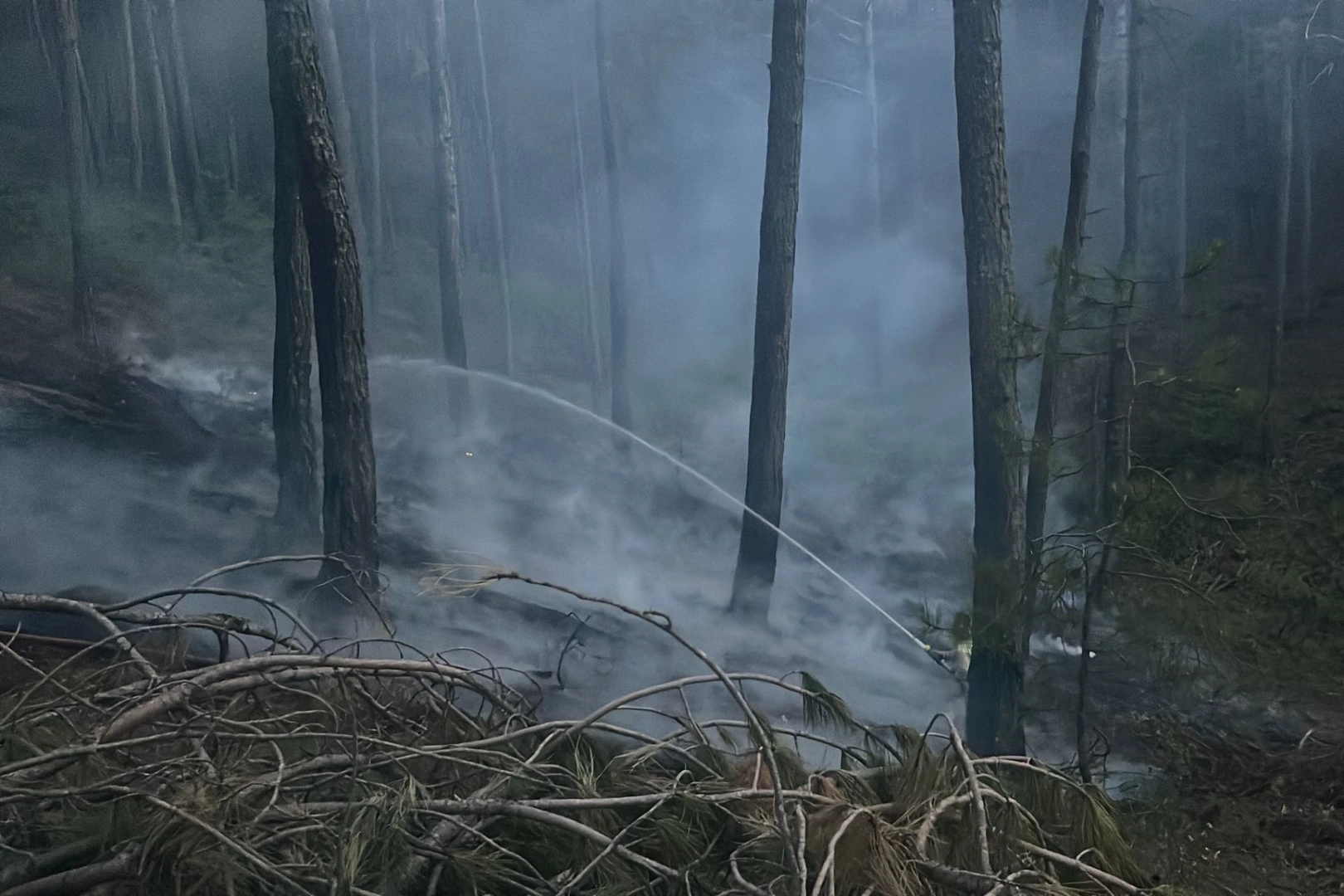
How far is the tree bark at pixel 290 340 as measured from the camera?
3676mm

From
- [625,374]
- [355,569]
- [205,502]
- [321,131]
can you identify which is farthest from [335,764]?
[321,131]

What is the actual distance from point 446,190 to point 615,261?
63cm

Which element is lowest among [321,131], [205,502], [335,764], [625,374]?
[335,764]

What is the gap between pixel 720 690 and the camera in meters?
3.69

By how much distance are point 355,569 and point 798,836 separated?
1.97 metres

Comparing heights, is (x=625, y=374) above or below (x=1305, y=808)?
above

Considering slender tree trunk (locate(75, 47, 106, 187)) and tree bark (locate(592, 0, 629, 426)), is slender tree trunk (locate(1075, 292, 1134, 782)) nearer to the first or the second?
tree bark (locate(592, 0, 629, 426))

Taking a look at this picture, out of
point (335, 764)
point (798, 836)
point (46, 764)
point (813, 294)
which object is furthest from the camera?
point (813, 294)

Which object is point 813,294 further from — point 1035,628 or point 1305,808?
point 1305,808

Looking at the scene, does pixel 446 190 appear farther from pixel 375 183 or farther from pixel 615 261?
pixel 615 261

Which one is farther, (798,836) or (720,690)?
(720,690)

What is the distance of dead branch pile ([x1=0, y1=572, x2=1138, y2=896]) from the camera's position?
91.8 inches

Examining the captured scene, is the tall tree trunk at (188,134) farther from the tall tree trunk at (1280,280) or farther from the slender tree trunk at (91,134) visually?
the tall tree trunk at (1280,280)

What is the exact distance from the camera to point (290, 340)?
374cm
